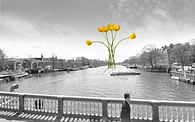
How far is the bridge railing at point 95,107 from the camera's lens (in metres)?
3.99

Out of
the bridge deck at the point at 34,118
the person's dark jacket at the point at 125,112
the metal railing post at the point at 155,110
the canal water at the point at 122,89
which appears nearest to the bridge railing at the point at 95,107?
the metal railing post at the point at 155,110

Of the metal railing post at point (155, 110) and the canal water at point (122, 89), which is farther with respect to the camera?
the canal water at point (122, 89)

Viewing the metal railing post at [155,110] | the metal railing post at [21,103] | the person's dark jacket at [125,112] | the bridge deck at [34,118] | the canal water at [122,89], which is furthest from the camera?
the canal water at [122,89]

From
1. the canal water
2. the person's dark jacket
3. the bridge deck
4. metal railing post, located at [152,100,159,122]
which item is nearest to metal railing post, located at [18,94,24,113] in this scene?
the bridge deck

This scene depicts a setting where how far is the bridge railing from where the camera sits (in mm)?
3992

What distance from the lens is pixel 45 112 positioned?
4.81 meters

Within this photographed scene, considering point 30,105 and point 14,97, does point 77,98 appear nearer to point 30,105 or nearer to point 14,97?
point 30,105

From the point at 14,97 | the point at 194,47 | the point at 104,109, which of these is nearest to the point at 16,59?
the point at 14,97

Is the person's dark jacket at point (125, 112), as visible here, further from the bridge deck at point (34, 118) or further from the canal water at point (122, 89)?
the bridge deck at point (34, 118)

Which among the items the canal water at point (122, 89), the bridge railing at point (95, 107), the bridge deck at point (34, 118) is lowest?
the canal water at point (122, 89)

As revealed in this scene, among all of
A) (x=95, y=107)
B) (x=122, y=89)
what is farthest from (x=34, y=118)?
(x=122, y=89)

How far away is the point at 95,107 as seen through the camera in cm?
454

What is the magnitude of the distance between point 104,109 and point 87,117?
0.83 meters

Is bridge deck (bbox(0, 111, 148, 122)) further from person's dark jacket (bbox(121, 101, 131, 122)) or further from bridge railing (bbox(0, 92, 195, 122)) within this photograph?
person's dark jacket (bbox(121, 101, 131, 122))
